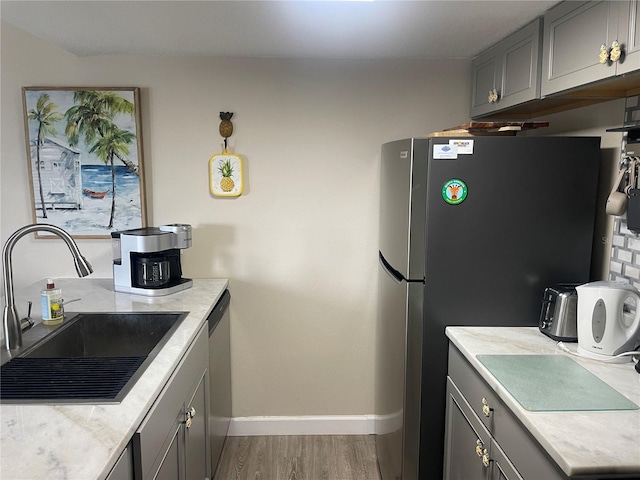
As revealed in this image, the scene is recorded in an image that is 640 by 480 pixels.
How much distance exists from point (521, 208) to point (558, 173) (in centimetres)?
19

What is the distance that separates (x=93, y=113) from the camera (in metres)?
2.71

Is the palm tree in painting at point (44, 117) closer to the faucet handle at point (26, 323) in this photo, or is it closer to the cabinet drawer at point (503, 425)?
the faucet handle at point (26, 323)

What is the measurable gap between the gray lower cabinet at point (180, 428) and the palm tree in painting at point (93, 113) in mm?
1318

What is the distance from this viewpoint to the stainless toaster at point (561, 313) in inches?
70.9

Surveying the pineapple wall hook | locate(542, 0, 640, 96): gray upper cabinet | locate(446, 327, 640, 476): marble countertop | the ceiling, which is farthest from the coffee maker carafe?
locate(542, 0, 640, 96): gray upper cabinet

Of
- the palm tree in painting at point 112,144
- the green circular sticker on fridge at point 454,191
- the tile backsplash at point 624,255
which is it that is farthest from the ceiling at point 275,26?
the tile backsplash at point 624,255

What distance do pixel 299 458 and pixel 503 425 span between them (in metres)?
1.61

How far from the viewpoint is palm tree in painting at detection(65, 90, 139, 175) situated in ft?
8.87

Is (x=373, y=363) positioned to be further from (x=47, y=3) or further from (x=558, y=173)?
(x=47, y=3)

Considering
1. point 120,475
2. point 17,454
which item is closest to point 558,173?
point 120,475

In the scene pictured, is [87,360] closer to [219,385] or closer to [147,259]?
[147,259]

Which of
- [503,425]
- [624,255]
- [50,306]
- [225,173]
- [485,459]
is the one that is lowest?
[485,459]

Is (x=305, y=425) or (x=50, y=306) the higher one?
(x=50, y=306)

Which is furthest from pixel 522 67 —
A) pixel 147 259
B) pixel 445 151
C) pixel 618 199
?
pixel 147 259
